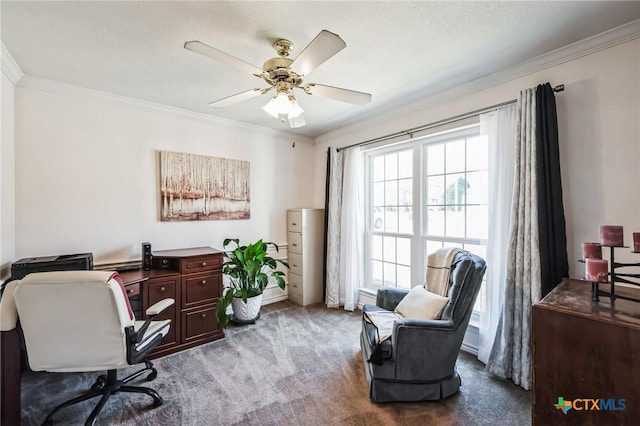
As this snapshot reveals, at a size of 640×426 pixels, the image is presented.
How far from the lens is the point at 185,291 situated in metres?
2.75

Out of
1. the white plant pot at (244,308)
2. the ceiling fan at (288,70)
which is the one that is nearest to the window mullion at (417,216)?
the ceiling fan at (288,70)

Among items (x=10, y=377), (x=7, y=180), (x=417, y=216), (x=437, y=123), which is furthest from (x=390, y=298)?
(x=7, y=180)

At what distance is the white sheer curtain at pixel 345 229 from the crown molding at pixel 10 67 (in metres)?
3.14

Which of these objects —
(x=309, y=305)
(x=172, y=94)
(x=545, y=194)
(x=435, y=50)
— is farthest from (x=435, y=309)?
(x=172, y=94)

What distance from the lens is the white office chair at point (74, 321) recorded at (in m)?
1.57

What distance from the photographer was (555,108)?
2023 mm

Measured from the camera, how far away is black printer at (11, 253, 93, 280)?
6.80 feet

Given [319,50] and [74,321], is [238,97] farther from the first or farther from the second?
[74,321]

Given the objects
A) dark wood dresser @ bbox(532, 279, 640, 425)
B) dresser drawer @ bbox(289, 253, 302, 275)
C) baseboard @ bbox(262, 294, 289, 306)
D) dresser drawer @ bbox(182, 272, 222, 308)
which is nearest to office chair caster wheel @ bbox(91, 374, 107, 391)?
dresser drawer @ bbox(182, 272, 222, 308)

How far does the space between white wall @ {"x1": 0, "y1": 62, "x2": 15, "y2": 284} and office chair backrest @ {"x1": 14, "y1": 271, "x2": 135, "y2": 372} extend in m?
0.91

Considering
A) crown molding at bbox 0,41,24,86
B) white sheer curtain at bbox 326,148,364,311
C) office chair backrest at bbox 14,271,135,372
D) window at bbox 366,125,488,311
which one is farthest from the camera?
white sheer curtain at bbox 326,148,364,311

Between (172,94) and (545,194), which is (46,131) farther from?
(545,194)

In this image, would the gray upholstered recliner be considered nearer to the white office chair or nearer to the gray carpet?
the gray carpet

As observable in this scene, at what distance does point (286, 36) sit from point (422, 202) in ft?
7.04
